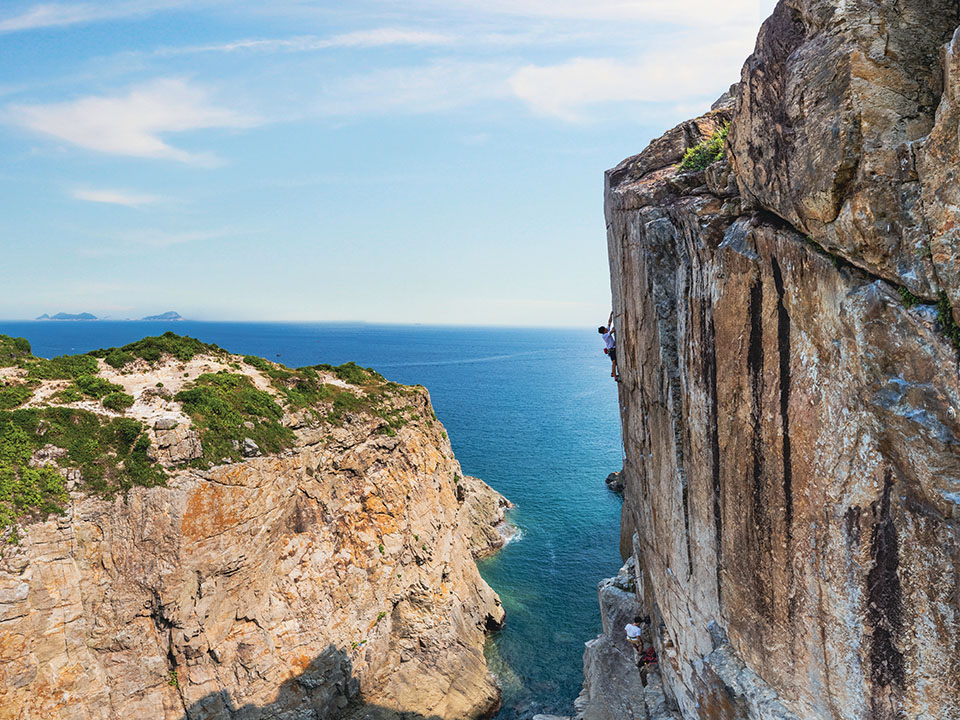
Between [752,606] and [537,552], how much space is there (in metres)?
36.0

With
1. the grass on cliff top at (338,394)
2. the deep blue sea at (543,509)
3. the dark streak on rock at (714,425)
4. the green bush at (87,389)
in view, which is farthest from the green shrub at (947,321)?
the green bush at (87,389)

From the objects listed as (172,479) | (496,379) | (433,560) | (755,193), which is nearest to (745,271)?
(755,193)

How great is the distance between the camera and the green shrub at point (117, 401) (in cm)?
2628

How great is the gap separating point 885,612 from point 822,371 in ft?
12.6

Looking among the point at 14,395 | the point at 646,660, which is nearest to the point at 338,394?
the point at 14,395

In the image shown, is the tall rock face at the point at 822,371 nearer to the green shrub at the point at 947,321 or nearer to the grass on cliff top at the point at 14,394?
the green shrub at the point at 947,321

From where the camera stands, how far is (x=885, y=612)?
8.58m

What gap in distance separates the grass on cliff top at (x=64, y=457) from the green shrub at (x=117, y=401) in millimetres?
819

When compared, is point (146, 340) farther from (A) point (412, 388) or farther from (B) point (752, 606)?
(B) point (752, 606)

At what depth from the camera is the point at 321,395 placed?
3139 centimetres

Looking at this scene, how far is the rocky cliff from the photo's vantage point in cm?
2189

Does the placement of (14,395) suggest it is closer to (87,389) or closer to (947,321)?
(87,389)

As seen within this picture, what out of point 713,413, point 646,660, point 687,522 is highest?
point 713,413

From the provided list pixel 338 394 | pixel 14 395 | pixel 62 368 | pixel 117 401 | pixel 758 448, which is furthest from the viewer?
pixel 338 394
